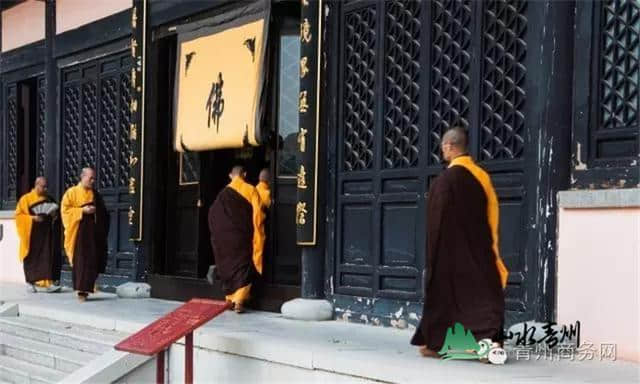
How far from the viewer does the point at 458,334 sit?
544 cm

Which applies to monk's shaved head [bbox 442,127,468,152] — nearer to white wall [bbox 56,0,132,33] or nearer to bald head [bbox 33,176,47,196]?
white wall [bbox 56,0,132,33]

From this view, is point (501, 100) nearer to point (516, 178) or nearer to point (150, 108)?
point (516, 178)

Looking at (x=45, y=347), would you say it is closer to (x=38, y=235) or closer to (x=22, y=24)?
(x=38, y=235)

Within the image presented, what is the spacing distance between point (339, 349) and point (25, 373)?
3.83 metres

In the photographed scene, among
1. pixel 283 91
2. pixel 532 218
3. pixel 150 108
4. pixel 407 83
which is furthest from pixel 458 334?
pixel 150 108

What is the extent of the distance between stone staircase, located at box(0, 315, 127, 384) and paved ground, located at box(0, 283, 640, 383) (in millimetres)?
118

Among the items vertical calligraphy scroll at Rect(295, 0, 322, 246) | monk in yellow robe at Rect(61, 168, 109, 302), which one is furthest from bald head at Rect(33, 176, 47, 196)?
vertical calligraphy scroll at Rect(295, 0, 322, 246)

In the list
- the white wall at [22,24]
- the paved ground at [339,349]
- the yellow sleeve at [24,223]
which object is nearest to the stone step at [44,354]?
the paved ground at [339,349]

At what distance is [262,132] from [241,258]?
127 cm

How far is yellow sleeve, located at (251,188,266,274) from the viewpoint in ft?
28.7

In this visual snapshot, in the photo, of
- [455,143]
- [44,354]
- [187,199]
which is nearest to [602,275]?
[455,143]

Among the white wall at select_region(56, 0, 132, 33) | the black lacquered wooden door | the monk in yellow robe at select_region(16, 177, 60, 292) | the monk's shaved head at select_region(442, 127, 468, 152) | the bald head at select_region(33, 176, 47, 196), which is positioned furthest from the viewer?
the monk in yellow robe at select_region(16, 177, 60, 292)

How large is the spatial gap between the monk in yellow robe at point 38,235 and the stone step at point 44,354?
2.25 meters

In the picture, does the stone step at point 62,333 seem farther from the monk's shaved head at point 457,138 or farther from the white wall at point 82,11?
the white wall at point 82,11
